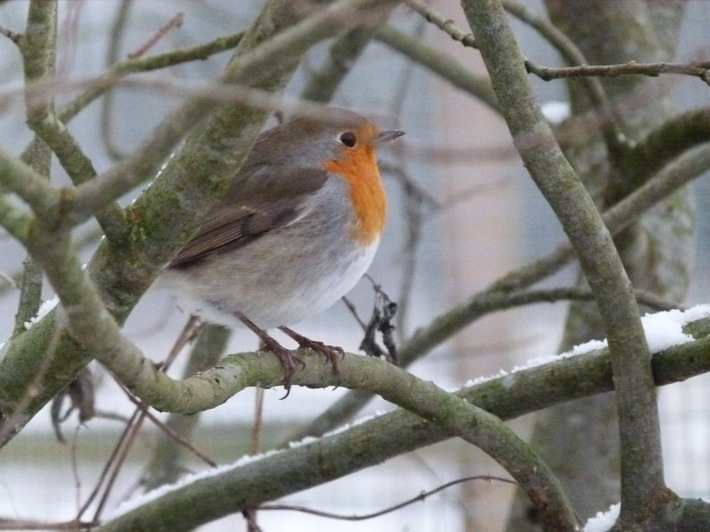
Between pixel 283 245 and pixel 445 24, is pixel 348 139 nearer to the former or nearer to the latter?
pixel 283 245

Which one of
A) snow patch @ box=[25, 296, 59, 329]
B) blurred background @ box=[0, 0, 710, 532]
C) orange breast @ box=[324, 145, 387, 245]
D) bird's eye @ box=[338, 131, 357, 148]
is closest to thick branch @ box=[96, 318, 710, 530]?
snow patch @ box=[25, 296, 59, 329]

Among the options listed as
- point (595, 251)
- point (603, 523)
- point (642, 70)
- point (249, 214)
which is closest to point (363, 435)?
point (603, 523)

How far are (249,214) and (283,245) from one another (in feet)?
0.46

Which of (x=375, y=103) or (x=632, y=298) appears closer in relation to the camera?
(x=632, y=298)

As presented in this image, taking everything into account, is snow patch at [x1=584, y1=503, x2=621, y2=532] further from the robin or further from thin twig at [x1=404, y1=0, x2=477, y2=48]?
thin twig at [x1=404, y1=0, x2=477, y2=48]

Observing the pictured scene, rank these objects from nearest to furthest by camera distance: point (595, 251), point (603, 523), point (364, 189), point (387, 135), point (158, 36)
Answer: point (595, 251) → point (603, 523) → point (158, 36) → point (364, 189) → point (387, 135)

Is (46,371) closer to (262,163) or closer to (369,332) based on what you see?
(369,332)

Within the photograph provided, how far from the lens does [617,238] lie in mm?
3002

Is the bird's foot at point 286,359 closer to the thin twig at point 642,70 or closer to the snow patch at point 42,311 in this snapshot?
the snow patch at point 42,311

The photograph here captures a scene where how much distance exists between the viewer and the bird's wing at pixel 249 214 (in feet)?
8.73

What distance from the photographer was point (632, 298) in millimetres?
1917

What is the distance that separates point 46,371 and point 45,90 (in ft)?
2.88

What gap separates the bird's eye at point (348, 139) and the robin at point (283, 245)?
3cm

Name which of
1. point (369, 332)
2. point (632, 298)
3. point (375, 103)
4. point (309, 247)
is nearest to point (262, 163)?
point (309, 247)
